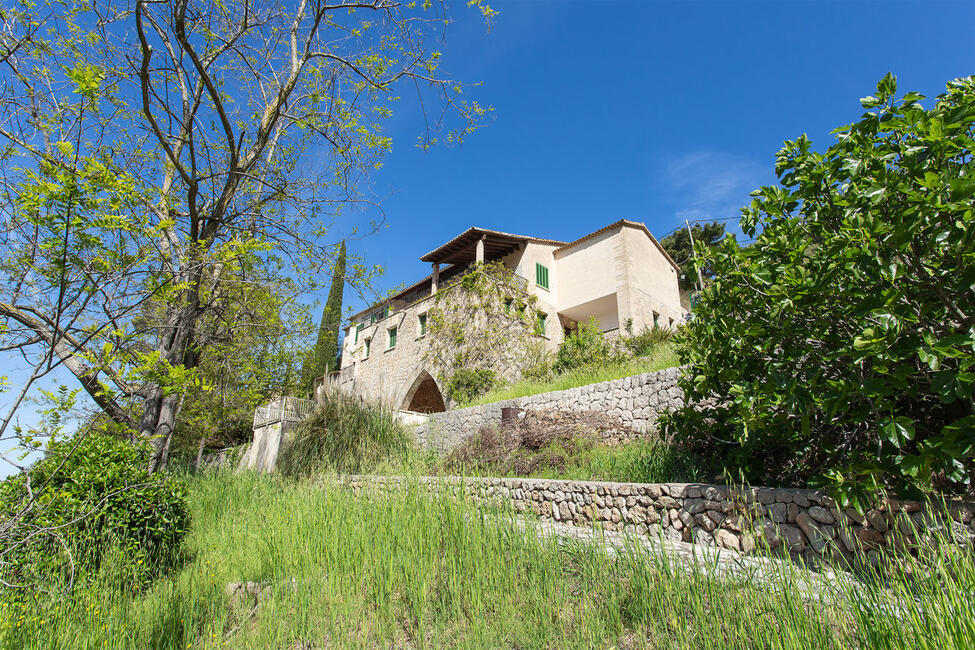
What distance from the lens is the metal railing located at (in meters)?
12.4

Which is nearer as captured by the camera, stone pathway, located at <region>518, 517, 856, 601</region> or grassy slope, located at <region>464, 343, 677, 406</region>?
stone pathway, located at <region>518, 517, 856, 601</region>

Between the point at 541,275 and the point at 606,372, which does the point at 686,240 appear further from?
the point at 606,372

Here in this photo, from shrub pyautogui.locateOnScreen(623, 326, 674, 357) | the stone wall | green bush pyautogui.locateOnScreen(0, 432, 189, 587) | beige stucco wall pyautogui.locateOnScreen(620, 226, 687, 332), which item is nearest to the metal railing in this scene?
the stone wall

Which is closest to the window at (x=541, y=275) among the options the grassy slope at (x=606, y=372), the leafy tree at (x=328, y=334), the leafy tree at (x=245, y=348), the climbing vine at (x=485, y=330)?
the climbing vine at (x=485, y=330)

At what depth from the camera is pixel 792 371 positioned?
3975mm

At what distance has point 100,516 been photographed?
4.42 m

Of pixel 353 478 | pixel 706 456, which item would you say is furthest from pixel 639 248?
pixel 353 478

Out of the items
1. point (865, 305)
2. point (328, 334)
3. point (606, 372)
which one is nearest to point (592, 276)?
point (606, 372)

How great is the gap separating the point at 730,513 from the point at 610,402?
444 centimetres

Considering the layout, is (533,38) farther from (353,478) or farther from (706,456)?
(353,478)

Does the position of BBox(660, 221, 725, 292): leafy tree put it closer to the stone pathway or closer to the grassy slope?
the grassy slope

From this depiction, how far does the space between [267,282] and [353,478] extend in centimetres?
335

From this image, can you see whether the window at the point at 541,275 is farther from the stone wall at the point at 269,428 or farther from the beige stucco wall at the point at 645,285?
the stone wall at the point at 269,428

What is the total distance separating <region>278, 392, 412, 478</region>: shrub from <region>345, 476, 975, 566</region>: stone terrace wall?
95.9 inches
